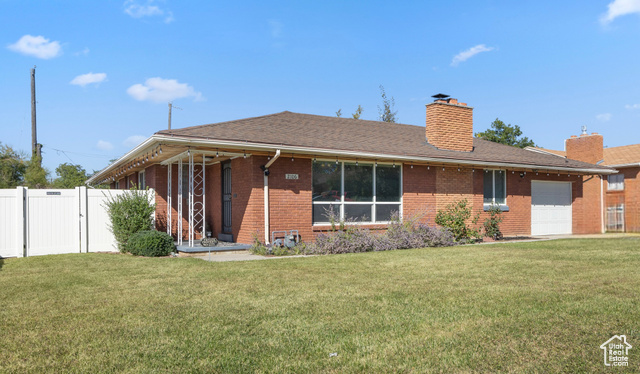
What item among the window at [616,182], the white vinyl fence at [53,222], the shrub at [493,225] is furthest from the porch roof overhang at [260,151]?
the window at [616,182]

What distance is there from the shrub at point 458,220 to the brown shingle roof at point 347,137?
1.52 metres

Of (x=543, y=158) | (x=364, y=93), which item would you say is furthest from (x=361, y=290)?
(x=364, y=93)

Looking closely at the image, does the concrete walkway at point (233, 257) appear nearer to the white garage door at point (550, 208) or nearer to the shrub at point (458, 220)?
the shrub at point (458, 220)

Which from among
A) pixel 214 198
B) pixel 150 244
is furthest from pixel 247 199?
pixel 214 198

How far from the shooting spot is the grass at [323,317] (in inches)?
157

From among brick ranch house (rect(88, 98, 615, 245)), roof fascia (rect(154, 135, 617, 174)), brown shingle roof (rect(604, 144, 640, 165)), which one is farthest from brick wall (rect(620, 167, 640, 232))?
roof fascia (rect(154, 135, 617, 174))

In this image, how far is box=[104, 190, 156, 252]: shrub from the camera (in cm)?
1287

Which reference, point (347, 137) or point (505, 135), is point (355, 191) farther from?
point (505, 135)

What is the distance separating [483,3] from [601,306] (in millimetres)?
11891

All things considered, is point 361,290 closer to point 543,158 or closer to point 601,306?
point 601,306

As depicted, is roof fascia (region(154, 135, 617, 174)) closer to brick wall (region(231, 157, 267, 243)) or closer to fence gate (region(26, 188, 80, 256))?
brick wall (region(231, 157, 267, 243))

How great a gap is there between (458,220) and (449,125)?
3840 millimetres

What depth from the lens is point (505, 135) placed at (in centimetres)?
3844

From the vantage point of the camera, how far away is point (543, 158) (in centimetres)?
1884
